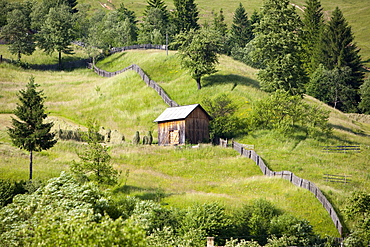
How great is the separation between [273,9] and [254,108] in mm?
18933

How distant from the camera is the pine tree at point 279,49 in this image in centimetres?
7512

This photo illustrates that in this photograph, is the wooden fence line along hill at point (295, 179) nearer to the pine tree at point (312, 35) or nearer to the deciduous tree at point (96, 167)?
the deciduous tree at point (96, 167)

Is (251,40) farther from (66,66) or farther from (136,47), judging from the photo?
(66,66)

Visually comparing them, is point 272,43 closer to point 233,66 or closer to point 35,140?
point 233,66

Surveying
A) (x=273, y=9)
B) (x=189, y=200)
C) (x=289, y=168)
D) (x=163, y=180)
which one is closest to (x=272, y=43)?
(x=273, y=9)

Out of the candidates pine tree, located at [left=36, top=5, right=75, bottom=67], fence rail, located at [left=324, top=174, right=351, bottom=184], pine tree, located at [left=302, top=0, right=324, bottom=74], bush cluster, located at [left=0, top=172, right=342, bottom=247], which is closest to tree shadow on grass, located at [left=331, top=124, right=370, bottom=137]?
fence rail, located at [left=324, top=174, right=351, bottom=184]

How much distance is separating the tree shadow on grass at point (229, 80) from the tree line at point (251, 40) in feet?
8.01

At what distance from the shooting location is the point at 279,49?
77.2m

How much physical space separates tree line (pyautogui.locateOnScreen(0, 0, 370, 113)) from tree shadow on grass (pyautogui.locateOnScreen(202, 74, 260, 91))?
244cm

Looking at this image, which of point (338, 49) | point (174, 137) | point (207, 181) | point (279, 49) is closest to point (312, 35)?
point (338, 49)

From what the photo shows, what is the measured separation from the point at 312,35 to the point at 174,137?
70675 millimetres

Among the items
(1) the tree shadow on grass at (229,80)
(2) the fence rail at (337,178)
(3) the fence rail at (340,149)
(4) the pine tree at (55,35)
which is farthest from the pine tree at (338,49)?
(2) the fence rail at (337,178)

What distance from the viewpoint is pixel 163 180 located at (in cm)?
5228

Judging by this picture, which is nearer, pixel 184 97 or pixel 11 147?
pixel 11 147
